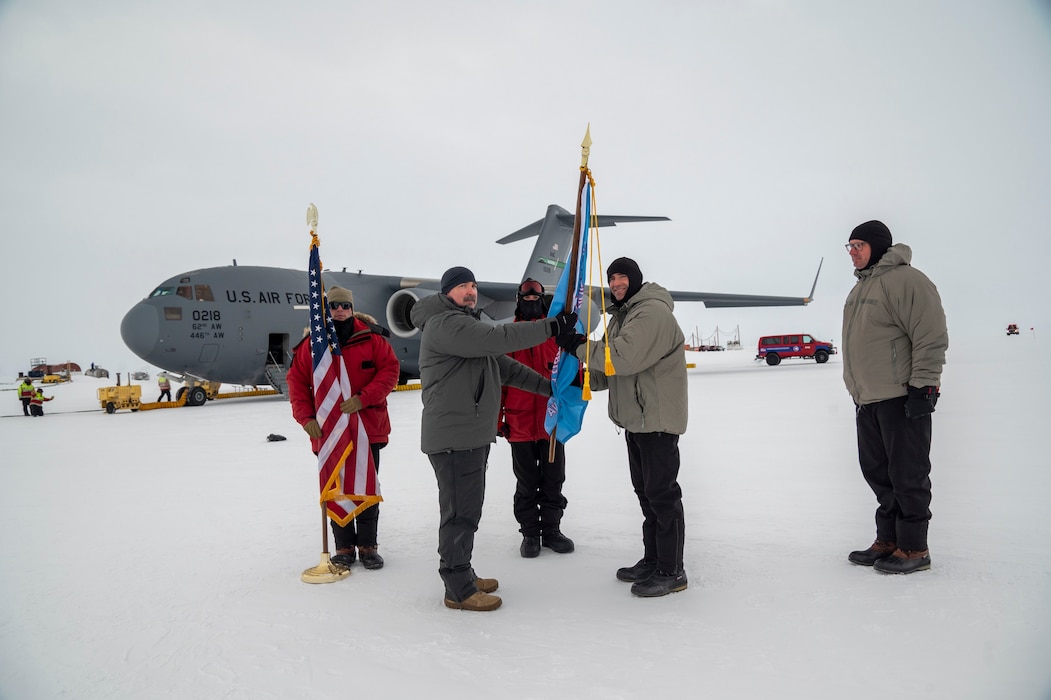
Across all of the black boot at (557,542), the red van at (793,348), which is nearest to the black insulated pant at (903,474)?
the black boot at (557,542)

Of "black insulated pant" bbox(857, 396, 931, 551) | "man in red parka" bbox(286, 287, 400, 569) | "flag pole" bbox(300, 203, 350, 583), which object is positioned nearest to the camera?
"black insulated pant" bbox(857, 396, 931, 551)

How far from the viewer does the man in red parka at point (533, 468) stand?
4.09 metres

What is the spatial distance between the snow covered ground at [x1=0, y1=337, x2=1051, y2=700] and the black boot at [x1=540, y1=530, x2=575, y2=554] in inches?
6.0

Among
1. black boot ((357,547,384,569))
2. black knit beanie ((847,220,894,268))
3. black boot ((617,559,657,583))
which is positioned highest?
black knit beanie ((847,220,894,268))

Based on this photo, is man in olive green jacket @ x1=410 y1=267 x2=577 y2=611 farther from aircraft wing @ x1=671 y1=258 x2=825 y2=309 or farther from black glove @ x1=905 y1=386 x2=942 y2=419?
aircraft wing @ x1=671 y1=258 x2=825 y2=309

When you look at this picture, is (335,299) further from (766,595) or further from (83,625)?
(766,595)

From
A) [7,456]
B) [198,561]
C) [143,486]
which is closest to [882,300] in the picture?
[198,561]

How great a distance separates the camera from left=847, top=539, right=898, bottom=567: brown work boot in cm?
349

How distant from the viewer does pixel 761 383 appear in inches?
653

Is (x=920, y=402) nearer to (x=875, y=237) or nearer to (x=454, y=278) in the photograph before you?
(x=875, y=237)

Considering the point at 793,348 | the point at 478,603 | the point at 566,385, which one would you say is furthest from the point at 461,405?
the point at 793,348

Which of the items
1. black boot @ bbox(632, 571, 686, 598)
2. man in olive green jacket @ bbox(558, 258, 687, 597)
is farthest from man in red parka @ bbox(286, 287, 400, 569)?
black boot @ bbox(632, 571, 686, 598)

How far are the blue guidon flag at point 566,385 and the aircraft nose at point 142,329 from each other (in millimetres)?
13139

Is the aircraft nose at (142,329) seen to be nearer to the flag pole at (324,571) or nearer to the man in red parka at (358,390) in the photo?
the man in red parka at (358,390)
